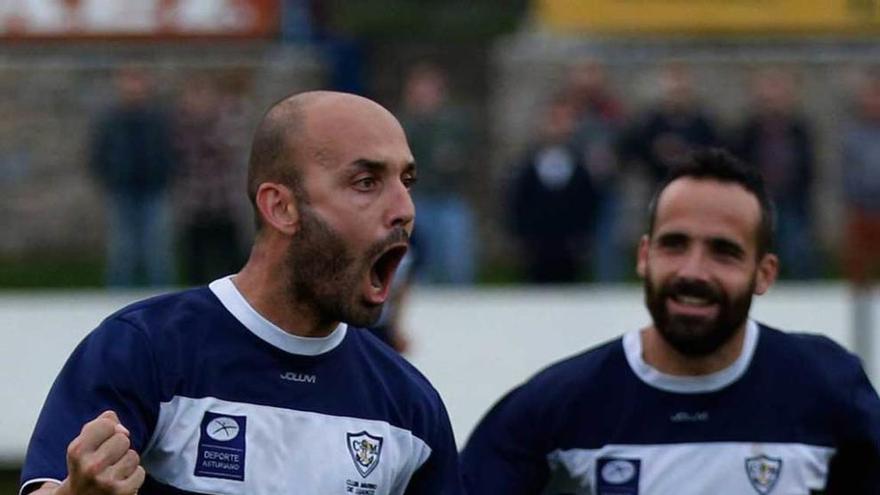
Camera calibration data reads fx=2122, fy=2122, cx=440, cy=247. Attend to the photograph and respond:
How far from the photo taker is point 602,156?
1578 centimetres

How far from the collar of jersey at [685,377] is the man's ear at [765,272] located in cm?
16

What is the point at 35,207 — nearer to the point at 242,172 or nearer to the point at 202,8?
the point at 242,172

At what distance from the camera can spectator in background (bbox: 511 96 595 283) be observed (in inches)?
598

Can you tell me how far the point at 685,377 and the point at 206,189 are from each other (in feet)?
35.3

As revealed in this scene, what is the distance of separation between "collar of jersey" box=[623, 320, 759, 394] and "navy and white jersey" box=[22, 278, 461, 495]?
3.25ft

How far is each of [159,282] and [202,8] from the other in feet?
8.88

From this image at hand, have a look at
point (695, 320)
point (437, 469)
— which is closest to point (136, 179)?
point (695, 320)

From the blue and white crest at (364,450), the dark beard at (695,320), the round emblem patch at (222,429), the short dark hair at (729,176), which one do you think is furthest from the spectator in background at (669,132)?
the round emblem patch at (222,429)

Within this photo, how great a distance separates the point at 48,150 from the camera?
23266 mm

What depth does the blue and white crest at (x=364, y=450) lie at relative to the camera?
4.60m

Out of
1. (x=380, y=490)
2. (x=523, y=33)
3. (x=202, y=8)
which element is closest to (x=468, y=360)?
(x=202, y=8)

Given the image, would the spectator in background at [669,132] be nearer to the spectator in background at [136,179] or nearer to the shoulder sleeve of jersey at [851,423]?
the spectator in background at [136,179]

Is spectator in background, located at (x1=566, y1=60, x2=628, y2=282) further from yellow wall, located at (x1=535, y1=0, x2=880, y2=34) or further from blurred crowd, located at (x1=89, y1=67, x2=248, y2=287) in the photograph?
blurred crowd, located at (x1=89, y1=67, x2=248, y2=287)

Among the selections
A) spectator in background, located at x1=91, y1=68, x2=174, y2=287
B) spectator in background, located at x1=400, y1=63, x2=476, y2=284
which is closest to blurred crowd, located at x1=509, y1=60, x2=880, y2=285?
spectator in background, located at x1=400, y1=63, x2=476, y2=284
